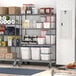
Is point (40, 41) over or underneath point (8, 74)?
over

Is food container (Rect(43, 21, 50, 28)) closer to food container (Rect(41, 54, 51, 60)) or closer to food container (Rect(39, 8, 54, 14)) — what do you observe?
food container (Rect(39, 8, 54, 14))

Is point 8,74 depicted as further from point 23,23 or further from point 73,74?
point 73,74

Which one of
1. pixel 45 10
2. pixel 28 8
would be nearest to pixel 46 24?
pixel 45 10

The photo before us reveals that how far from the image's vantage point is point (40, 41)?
32.7 feet

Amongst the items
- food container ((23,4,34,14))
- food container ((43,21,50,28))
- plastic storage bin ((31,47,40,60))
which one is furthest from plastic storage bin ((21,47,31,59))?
food container ((23,4,34,14))

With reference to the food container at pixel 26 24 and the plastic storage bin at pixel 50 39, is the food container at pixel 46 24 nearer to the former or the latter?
the plastic storage bin at pixel 50 39

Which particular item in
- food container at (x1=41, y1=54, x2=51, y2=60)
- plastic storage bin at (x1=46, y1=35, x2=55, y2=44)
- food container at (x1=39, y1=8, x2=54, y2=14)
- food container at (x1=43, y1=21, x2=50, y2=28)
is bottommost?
food container at (x1=41, y1=54, x2=51, y2=60)

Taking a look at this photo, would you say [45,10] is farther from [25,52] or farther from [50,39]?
[25,52]

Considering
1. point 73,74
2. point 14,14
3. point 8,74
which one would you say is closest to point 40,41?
point 14,14

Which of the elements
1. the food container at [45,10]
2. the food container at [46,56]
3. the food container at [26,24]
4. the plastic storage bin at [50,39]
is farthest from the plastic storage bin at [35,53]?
the food container at [45,10]

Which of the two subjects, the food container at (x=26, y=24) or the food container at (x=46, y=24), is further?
the food container at (x=26, y=24)

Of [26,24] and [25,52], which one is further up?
[26,24]

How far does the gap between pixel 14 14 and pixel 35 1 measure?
3.22 ft

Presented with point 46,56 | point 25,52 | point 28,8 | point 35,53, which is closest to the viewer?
point 46,56
